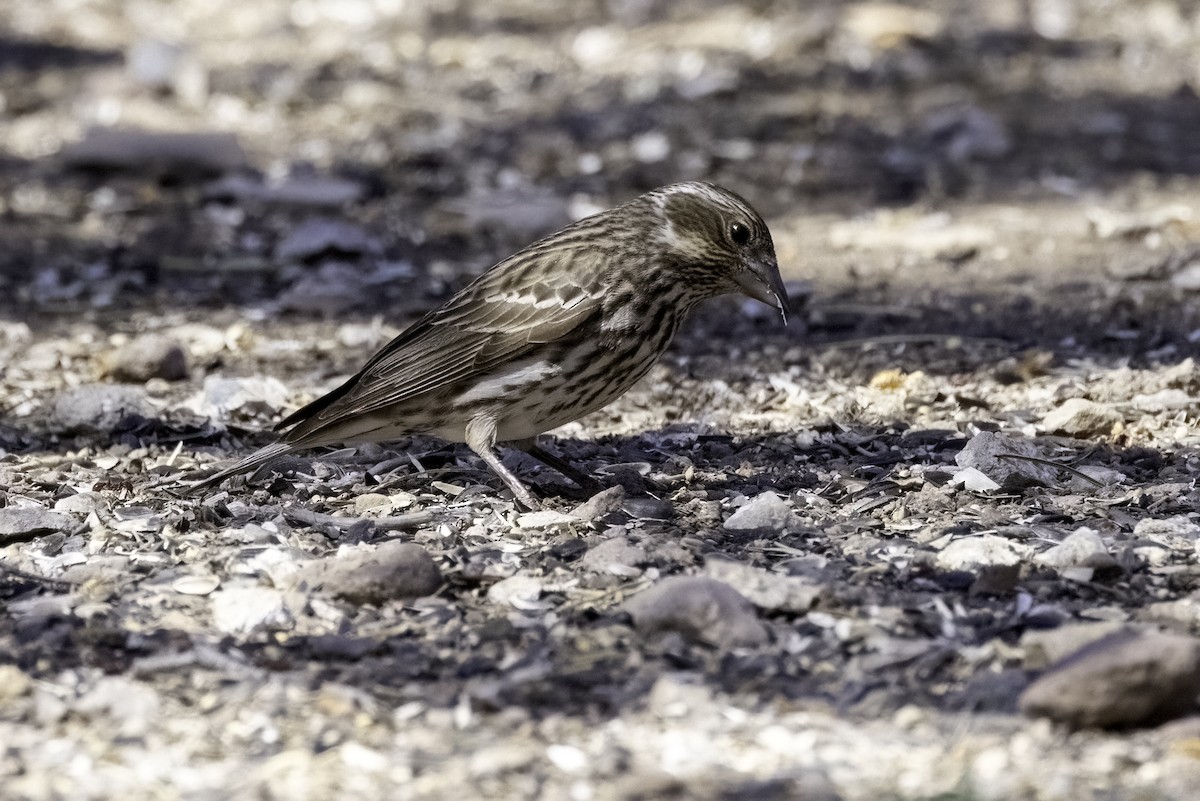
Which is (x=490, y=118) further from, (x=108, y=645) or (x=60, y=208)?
(x=108, y=645)

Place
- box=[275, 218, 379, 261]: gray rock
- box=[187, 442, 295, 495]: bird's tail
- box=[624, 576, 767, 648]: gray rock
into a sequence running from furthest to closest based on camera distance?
box=[275, 218, 379, 261]: gray rock
box=[187, 442, 295, 495]: bird's tail
box=[624, 576, 767, 648]: gray rock

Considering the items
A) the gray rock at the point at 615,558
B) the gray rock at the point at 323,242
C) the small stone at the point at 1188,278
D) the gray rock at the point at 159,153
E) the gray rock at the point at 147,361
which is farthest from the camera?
the gray rock at the point at 159,153

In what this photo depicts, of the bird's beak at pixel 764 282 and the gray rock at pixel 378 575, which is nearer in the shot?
the gray rock at pixel 378 575

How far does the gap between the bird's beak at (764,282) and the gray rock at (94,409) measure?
2.44m

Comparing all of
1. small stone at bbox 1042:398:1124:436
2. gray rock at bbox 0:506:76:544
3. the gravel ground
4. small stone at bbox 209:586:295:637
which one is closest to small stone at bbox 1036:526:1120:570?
the gravel ground

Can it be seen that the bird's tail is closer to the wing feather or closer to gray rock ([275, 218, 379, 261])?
the wing feather

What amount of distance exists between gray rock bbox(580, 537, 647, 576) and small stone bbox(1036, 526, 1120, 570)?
1186mm

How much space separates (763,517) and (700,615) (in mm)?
958

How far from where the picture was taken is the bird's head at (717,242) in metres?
5.90

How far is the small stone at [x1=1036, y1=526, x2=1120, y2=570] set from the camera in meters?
4.74

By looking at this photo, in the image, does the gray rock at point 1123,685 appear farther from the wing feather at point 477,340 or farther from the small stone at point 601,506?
the wing feather at point 477,340

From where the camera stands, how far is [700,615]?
437cm

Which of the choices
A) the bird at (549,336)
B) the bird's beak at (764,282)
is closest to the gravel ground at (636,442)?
the bird at (549,336)

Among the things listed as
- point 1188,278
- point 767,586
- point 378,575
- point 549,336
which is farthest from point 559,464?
point 1188,278
